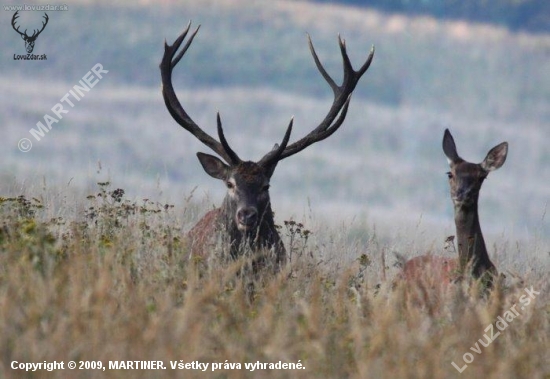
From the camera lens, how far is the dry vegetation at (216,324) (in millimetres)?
5375

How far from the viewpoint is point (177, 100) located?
38.8 feet

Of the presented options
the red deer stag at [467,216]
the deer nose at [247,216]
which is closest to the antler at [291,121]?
the deer nose at [247,216]

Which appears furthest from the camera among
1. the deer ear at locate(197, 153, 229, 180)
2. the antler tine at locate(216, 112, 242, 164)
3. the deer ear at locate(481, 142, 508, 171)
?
the deer ear at locate(481, 142, 508, 171)

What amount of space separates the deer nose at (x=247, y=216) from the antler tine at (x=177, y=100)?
2.93 ft

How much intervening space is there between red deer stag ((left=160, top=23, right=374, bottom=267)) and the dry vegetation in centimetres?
112

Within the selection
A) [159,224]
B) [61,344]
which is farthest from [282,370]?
[159,224]

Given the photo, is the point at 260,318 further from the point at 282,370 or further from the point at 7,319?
the point at 7,319

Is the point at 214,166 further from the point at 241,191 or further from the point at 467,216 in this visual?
the point at 467,216

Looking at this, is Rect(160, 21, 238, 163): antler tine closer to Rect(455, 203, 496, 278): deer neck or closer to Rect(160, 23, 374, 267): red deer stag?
Rect(160, 23, 374, 267): red deer stag

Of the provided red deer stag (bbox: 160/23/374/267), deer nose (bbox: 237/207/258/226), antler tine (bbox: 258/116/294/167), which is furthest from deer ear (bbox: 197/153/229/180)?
deer nose (bbox: 237/207/258/226)

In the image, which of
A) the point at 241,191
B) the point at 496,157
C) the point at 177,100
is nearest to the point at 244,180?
the point at 241,191

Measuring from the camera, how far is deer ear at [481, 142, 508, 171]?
11.0 metres

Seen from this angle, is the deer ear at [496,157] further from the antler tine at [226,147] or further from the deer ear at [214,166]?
the deer ear at [214,166]

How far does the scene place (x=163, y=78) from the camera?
39.2 ft
